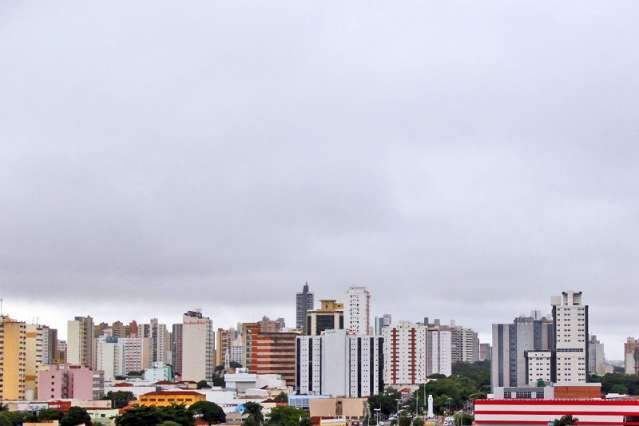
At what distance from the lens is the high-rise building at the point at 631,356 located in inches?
4862

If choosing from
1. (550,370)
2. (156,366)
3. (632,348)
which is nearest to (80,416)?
(550,370)

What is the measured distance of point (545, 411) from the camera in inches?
2019

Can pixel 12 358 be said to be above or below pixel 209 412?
above

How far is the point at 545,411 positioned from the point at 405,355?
2046 inches

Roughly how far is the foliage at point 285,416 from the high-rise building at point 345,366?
44.0 ft

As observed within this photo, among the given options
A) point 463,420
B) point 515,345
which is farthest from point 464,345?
point 463,420

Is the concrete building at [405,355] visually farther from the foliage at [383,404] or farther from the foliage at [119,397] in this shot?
the foliage at [383,404]

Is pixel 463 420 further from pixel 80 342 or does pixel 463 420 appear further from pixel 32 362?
pixel 80 342

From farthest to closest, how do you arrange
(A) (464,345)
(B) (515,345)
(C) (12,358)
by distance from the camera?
1. (A) (464,345)
2. (B) (515,345)
3. (C) (12,358)

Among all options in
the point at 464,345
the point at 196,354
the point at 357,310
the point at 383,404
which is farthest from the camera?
the point at 464,345

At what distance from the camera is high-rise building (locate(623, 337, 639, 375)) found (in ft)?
405

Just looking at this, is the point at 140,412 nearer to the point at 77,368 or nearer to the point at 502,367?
the point at 77,368

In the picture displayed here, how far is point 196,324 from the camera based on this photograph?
110m

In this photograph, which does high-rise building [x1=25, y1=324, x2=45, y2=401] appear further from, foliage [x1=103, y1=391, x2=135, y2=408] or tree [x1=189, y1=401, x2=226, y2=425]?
tree [x1=189, y1=401, x2=226, y2=425]
